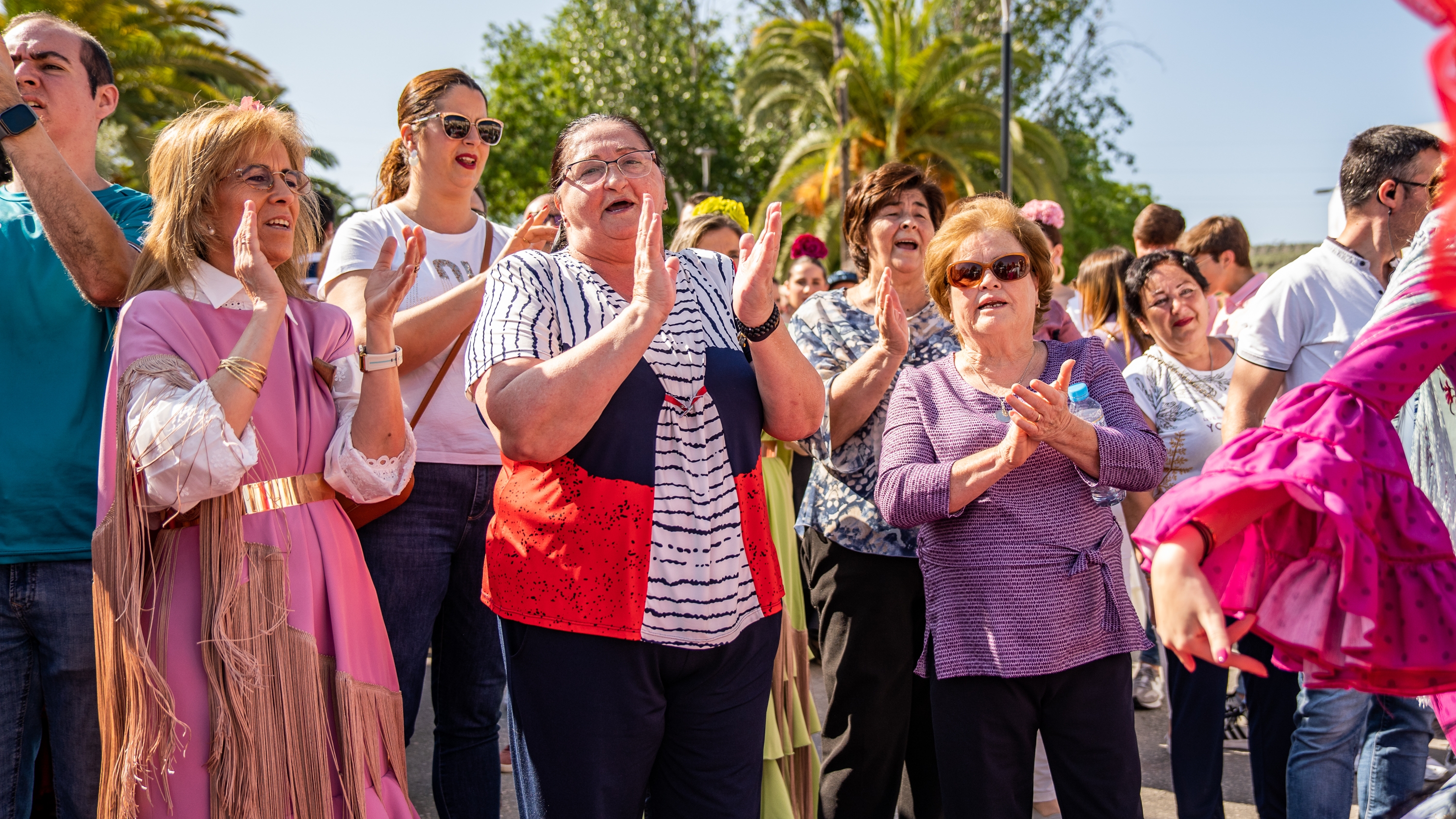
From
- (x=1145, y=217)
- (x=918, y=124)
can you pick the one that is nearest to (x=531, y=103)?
(x=918, y=124)

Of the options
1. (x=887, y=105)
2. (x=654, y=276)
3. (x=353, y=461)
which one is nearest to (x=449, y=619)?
(x=353, y=461)

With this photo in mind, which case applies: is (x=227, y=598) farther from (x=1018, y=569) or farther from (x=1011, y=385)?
(x=1011, y=385)

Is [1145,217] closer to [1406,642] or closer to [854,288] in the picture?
[854,288]

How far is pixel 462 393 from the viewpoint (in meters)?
2.98

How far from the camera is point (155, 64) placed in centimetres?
1556

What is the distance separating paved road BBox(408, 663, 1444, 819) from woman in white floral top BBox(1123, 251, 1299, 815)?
28cm

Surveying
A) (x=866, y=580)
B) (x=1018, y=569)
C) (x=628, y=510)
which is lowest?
(x=866, y=580)

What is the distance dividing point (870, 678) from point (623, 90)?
78.9ft

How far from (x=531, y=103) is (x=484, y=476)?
89.2 ft

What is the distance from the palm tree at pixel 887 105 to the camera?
19031mm

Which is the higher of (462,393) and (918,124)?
(918,124)

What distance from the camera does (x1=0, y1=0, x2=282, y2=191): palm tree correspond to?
1462 centimetres

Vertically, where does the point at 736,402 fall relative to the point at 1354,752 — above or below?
above

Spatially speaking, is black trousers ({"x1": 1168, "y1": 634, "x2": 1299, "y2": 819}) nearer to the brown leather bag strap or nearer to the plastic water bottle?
the plastic water bottle
